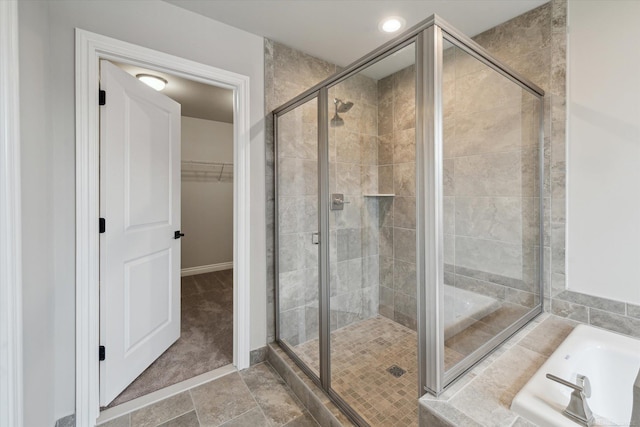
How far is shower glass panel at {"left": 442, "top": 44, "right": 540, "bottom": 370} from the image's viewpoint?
1466mm

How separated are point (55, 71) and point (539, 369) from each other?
2.75 m

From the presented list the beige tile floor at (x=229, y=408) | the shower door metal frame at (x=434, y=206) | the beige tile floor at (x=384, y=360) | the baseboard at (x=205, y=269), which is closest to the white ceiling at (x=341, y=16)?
the shower door metal frame at (x=434, y=206)

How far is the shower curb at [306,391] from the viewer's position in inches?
57.8

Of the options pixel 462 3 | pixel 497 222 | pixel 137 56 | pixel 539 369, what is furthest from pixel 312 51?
pixel 539 369

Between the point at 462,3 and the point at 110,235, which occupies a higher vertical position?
the point at 462,3

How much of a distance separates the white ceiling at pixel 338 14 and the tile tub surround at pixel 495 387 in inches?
80.4

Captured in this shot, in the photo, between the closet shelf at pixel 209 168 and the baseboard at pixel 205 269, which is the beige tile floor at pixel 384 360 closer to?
the baseboard at pixel 205 269

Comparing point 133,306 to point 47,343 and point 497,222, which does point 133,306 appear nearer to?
point 47,343

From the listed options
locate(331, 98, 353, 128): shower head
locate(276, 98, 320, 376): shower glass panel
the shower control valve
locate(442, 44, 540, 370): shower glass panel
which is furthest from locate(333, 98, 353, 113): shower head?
locate(442, 44, 540, 370): shower glass panel

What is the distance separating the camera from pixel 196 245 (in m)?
4.46

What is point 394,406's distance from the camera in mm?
1548

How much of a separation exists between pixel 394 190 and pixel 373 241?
474 millimetres

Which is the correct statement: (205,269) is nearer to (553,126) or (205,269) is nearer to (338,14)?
(338,14)

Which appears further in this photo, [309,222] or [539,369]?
[309,222]
